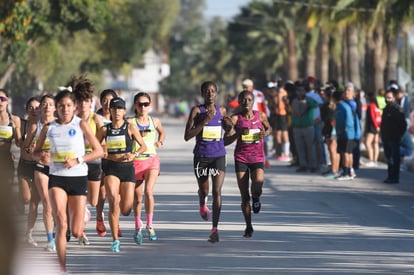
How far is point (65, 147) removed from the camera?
904 cm

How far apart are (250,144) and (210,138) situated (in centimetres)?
60

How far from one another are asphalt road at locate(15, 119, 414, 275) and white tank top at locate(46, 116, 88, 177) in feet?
2.51

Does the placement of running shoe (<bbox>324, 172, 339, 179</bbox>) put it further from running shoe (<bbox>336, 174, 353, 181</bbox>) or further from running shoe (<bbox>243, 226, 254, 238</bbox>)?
running shoe (<bbox>243, 226, 254, 238</bbox>)

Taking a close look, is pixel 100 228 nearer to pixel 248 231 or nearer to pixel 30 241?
pixel 30 241

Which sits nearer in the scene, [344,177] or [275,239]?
[275,239]

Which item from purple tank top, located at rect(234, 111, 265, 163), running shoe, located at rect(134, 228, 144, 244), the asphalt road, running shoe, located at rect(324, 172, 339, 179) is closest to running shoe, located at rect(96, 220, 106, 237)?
the asphalt road

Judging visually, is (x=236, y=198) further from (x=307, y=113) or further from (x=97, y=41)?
(x=97, y=41)

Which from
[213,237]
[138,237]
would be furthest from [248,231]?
[138,237]

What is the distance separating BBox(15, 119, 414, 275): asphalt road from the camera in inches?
376

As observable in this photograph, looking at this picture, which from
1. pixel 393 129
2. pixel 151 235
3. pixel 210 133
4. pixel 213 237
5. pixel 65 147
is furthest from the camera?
pixel 393 129

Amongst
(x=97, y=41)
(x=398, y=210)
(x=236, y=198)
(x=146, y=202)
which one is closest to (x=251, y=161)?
(x=146, y=202)

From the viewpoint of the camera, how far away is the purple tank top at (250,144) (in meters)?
12.2

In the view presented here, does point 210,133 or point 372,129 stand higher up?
point 210,133

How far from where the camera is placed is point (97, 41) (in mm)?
68812
